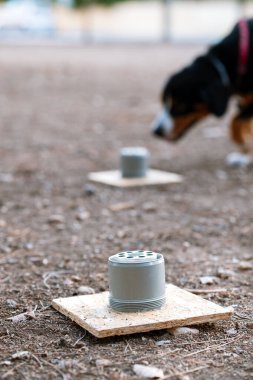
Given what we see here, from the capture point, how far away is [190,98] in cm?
589

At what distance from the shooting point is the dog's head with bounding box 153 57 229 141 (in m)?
5.80

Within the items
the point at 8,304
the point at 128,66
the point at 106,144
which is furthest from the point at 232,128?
the point at 128,66

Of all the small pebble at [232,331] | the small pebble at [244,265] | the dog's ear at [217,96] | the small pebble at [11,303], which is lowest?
the small pebble at [244,265]

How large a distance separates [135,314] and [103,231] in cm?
143

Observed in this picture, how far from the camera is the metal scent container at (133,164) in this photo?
5211mm

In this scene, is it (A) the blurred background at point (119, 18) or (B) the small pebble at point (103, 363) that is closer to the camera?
(B) the small pebble at point (103, 363)

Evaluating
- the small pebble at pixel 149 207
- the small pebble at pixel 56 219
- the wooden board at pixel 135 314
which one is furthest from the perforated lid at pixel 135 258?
the small pebble at pixel 149 207

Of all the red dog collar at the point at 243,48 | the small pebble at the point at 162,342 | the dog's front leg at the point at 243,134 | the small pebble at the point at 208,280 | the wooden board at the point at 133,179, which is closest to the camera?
the small pebble at the point at 162,342

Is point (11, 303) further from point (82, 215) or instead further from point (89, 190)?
point (89, 190)

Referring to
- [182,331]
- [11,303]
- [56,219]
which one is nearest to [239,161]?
[56,219]

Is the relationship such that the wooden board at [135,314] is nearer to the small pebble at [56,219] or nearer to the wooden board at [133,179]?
the small pebble at [56,219]

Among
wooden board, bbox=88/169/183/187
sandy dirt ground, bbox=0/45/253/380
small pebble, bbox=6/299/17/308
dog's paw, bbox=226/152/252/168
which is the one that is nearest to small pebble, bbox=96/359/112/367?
sandy dirt ground, bbox=0/45/253/380

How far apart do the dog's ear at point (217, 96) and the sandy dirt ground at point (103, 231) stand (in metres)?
0.44

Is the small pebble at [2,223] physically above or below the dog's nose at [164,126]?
below
